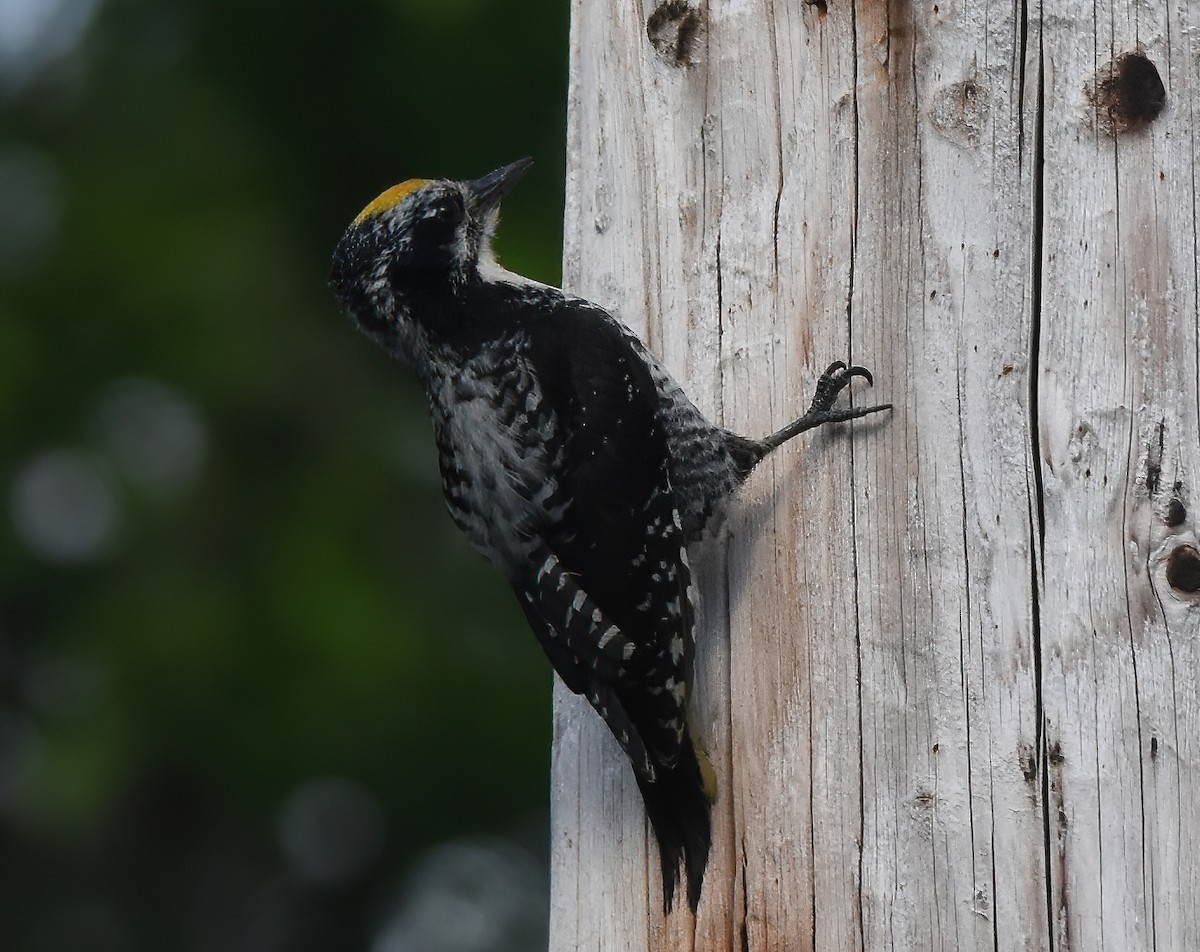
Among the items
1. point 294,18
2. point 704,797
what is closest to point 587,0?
point 704,797

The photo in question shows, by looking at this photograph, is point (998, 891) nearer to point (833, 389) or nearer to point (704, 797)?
point (704, 797)

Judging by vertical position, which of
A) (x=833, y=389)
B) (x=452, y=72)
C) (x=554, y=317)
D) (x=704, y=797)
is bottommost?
(x=704, y=797)

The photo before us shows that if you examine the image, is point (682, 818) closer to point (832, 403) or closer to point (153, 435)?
point (832, 403)

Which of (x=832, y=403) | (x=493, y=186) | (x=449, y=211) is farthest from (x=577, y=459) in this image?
(x=493, y=186)

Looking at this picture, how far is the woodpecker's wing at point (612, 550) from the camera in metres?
3.07

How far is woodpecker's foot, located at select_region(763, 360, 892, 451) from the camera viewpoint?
9.37 feet

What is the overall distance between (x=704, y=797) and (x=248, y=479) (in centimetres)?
423

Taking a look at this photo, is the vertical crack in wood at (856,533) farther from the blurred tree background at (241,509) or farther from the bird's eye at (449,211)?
the blurred tree background at (241,509)

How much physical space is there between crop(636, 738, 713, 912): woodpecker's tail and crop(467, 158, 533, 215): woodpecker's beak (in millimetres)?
1748

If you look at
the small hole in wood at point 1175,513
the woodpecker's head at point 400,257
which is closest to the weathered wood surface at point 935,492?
the small hole in wood at point 1175,513

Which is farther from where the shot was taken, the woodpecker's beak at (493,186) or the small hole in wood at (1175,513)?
the woodpecker's beak at (493,186)

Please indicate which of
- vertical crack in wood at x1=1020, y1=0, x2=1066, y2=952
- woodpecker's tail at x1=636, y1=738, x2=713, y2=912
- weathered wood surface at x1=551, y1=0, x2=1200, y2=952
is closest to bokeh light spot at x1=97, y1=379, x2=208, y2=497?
weathered wood surface at x1=551, y1=0, x2=1200, y2=952

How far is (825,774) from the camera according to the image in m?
2.77

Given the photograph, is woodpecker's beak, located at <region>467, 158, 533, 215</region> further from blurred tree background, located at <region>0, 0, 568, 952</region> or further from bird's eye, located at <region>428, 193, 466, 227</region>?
blurred tree background, located at <region>0, 0, 568, 952</region>
